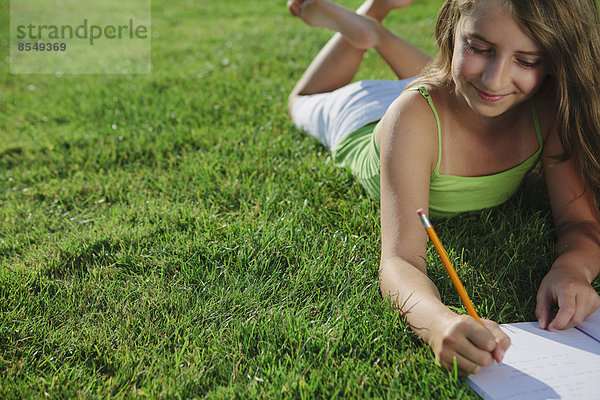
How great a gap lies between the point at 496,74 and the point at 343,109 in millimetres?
1370

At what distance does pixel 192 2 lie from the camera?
830 cm

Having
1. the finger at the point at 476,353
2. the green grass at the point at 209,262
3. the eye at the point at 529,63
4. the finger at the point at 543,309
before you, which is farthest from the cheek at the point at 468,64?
the finger at the point at 476,353

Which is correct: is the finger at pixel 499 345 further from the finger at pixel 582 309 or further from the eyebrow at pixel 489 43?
the eyebrow at pixel 489 43

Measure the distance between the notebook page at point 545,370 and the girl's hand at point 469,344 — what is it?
7cm

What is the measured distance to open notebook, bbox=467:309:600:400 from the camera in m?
1.50

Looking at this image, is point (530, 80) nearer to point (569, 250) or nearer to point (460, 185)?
point (460, 185)

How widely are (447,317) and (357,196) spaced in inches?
44.6

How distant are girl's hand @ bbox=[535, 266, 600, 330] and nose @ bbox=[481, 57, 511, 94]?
27.1 inches

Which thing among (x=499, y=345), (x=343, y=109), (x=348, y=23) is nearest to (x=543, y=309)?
(x=499, y=345)

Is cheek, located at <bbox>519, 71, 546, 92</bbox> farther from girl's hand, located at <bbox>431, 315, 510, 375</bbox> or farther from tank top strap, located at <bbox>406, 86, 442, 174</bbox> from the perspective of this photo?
girl's hand, located at <bbox>431, 315, 510, 375</bbox>

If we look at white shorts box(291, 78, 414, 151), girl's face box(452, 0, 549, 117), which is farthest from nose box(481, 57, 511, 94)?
white shorts box(291, 78, 414, 151)

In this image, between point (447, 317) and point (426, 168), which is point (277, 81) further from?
point (447, 317)

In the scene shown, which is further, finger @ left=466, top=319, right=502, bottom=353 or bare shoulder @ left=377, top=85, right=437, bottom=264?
bare shoulder @ left=377, top=85, right=437, bottom=264

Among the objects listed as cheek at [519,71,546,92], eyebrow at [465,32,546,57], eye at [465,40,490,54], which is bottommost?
cheek at [519,71,546,92]
